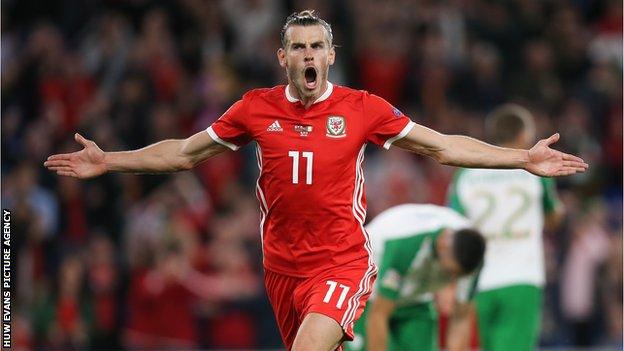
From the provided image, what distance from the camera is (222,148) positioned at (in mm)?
8133

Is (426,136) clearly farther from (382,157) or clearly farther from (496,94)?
(496,94)

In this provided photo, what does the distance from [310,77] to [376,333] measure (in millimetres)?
2251

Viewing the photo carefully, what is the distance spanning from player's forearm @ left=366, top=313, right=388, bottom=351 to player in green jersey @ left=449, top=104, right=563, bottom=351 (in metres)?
1.70

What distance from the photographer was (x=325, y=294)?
778 cm

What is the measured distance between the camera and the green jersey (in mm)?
10883

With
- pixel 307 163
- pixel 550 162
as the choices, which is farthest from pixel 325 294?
pixel 550 162

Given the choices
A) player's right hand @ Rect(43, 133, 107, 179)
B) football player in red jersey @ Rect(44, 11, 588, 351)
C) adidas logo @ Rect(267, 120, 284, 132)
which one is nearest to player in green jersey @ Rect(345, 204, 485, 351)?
football player in red jersey @ Rect(44, 11, 588, 351)

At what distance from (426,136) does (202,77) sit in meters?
8.31

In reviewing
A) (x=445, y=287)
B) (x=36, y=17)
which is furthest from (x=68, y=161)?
(x=36, y=17)

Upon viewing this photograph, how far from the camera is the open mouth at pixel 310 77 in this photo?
309 inches

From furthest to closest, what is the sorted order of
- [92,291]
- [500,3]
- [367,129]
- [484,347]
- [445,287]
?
[500,3], [92,291], [484,347], [445,287], [367,129]

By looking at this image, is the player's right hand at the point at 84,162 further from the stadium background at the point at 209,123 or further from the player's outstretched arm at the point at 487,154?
the stadium background at the point at 209,123

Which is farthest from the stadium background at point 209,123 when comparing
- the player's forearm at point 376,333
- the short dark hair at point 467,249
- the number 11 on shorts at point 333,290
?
the number 11 on shorts at point 333,290

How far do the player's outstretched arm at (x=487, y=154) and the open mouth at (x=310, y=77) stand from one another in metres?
0.60
